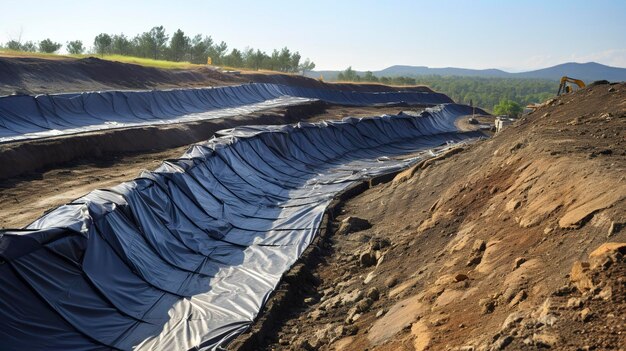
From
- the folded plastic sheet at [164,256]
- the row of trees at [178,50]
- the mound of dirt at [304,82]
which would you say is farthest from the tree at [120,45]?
the folded plastic sheet at [164,256]

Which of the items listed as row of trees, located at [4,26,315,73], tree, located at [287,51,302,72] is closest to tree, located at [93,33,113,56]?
row of trees, located at [4,26,315,73]

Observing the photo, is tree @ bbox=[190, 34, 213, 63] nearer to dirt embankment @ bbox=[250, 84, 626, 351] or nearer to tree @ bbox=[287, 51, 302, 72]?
tree @ bbox=[287, 51, 302, 72]

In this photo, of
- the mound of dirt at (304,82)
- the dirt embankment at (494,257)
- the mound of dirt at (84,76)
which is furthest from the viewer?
the mound of dirt at (304,82)

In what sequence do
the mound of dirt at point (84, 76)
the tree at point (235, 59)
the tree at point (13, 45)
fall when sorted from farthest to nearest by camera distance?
the tree at point (235, 59), the tree at point (13, 45), the mound of dirt at point (84, 76)

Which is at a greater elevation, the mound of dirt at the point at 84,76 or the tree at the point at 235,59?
the tree at the point at 235,59

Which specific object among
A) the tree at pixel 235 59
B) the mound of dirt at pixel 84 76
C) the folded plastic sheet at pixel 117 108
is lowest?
the folded plastic sheet at pixel 117 108

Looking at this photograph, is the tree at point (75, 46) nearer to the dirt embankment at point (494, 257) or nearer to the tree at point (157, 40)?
the tree at point (157, 40)

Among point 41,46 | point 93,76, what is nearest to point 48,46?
point 41,46
